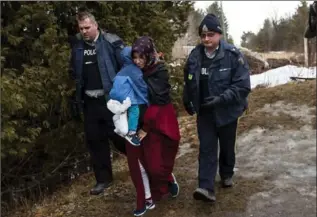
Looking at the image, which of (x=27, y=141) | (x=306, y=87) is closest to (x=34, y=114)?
(x=27, y=141)

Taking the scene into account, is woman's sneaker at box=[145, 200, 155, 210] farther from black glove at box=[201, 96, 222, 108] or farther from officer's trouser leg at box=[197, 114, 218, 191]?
black glove at box=[201, 96, 222, 108]

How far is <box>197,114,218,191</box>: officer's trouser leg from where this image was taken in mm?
4137

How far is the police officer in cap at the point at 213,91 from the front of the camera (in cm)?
388

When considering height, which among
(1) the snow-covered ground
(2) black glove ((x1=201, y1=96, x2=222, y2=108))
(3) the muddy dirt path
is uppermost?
(2) black glove ((x1=201, y1=96, x2=222, y2=108))

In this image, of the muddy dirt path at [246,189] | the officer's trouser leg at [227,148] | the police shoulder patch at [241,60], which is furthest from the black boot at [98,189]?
the police shoulder patch at [241,60]

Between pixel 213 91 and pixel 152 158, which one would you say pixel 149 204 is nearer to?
pixel 152 158

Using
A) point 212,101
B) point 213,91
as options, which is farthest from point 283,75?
point 212,101

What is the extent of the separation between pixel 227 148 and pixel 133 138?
1.02 m

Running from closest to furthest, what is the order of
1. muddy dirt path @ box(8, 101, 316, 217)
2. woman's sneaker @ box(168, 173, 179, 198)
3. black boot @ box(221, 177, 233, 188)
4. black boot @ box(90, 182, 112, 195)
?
muddy dirt path @ box(8, 101, 316, 217), woman's sneaker @ box(168, 173, 179, 198), black boot @ box(221, 177, 233, 188), black boot @ box(90, 182, 112, 195)

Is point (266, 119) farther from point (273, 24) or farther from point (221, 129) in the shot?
point (273, 24)

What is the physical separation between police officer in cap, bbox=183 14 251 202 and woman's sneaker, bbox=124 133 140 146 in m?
0.63

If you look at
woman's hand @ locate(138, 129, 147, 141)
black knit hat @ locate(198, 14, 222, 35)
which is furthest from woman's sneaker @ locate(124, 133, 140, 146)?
black knit hat @ locate(198, 14, 222, 35)

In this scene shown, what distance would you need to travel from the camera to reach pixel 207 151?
4.17 meters

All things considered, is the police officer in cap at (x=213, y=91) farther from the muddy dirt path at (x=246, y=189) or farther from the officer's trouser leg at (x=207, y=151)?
the muddy dirt path at (x=246, y=189)
